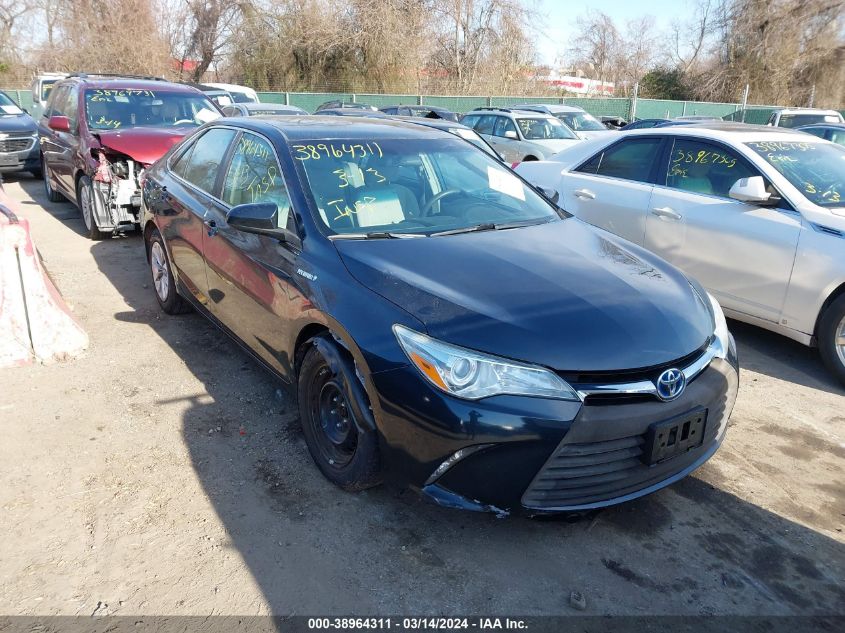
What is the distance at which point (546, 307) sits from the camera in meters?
2.75

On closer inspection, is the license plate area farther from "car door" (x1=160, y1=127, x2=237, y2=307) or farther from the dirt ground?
"car door" (x1=160, y1=127, x2=237, y2=307)

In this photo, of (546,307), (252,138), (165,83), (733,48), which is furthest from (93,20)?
(546,307)

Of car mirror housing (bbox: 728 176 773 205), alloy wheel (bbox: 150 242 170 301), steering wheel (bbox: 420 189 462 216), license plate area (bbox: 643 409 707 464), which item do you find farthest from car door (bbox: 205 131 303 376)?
car mirror housing (bbox: 728 176 773 205)

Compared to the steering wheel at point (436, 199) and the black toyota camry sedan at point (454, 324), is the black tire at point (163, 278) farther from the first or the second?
the steering wheel at point (436, 199)

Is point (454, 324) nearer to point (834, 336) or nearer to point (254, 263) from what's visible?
point (254, 263)

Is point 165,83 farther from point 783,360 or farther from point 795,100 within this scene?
point 795,100

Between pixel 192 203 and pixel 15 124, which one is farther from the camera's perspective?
pixel 15 124

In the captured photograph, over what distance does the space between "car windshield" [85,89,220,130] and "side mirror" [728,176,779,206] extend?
618 cm

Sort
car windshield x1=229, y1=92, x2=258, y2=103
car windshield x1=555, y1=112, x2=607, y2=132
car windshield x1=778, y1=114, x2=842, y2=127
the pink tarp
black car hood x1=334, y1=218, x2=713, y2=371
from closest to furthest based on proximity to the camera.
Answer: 1. black car hood x1=334, y1=218, x2=713, y2=371
2. the pink tarp
3. car windshield x1=555, y1=112, x2=607, y2=132
4. car windshield x1=778, y1=114, x2=842, y2=127
5. car windshield x1=229, y1=92, x2=258, y2=103

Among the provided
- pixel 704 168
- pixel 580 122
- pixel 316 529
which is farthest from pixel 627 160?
pixel 580 122

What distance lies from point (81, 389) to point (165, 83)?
241 inches

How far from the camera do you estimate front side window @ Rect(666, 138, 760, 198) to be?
5.16 metres

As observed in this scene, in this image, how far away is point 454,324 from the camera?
262 centimetres

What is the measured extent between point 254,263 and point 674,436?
92.1 inches
